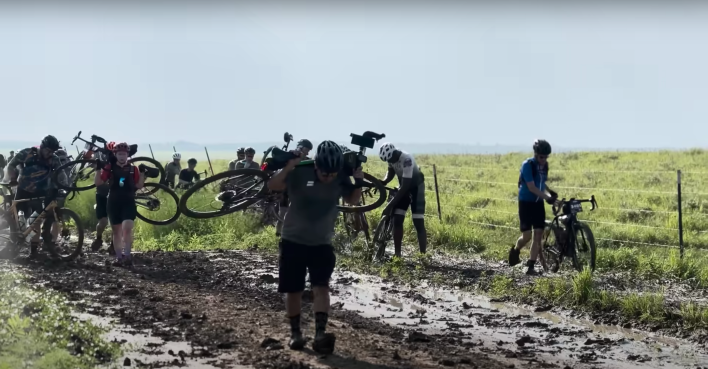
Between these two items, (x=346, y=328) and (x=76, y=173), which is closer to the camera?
(x=346, y=328)

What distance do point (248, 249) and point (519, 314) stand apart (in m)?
6.73

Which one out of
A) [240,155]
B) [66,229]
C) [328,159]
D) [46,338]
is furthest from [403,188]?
[240,155]

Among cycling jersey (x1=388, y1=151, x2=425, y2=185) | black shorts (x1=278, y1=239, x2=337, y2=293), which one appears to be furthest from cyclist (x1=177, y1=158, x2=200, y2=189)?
black shorts (x1=278, y1=239, x2=337, y2=293)

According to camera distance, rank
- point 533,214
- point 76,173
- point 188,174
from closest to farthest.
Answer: point 533,214 < point 76,173 < point 188,174

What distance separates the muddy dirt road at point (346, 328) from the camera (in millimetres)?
7355

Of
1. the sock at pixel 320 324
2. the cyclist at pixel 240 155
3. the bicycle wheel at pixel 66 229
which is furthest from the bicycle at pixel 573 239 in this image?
the cyclist at pixel 240 155

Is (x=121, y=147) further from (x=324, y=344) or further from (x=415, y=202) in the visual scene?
(x=324, y=344)

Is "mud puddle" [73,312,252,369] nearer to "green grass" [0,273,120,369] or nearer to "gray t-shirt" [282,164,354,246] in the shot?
"green grass" [0,273,120,369]

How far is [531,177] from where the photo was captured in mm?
11727

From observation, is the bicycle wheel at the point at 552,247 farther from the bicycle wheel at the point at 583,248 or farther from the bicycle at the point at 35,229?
the bicycle at the point at 35,229

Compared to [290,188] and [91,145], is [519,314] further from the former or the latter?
[91,145]

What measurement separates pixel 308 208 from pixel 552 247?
562 cm

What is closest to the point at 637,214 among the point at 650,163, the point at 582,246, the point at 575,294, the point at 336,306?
the point at 582,246

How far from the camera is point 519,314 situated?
979 cm
